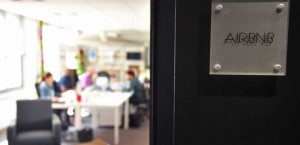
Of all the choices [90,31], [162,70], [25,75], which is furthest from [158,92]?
[90,31]

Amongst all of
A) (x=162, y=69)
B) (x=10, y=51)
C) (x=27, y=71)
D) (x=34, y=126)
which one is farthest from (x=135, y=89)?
(x=162, y=69)

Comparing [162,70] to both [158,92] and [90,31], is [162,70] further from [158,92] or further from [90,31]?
[90,31]

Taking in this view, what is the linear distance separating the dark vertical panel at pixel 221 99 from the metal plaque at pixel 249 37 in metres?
0.02

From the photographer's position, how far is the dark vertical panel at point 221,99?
2.01 ft

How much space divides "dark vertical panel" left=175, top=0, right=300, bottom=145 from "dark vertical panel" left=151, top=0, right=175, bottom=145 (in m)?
0.02

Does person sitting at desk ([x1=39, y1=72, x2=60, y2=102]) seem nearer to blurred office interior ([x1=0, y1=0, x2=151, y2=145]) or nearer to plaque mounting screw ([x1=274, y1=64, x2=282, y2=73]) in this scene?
blurred office interior ([x1=0, y1=0, x2=151, y2=145])

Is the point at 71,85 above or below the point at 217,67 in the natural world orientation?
below

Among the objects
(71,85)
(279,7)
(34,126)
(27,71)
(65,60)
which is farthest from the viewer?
(65,60)

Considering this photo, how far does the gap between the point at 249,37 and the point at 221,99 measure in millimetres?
165

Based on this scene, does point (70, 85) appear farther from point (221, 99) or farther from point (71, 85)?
point (221, 99)

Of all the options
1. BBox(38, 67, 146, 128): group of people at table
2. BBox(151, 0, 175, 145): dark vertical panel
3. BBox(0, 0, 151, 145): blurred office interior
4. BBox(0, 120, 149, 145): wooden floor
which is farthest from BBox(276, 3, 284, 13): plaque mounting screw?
BBox(38, 67, 146, 128): group of people at table

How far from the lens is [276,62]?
59 cm

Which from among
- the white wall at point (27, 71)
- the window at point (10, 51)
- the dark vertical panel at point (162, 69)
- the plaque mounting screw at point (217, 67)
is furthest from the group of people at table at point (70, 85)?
the plaque mounting screw at point (217, 67)

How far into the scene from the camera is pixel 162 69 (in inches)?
25.7
